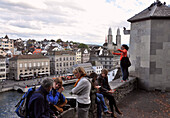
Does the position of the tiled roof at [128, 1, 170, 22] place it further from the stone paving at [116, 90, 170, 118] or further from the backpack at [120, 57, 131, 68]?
the stone paving at [116, 90, 170, 118]

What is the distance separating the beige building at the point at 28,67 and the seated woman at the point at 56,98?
46242mm

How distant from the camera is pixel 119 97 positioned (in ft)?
20.1

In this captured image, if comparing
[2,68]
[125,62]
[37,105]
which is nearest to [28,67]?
[2,68]

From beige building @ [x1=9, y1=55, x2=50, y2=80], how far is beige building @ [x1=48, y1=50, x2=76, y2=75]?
145 inches

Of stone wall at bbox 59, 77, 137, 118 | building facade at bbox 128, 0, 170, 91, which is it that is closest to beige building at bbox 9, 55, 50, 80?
stone wall at bbox 59, 77, 137, 118

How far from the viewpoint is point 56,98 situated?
328cm

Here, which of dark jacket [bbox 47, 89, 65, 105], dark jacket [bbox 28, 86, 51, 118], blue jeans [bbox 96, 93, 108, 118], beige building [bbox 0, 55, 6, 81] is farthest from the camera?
beige building [bbox 0, 55, 6, 81]

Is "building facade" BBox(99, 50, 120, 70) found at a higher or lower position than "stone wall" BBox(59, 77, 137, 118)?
lower

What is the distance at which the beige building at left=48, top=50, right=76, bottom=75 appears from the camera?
57456 mm

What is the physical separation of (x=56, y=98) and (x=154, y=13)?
17.9 ft

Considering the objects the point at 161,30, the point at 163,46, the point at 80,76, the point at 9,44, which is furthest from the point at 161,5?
the point at 9,44

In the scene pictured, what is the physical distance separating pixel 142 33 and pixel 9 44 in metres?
73.9

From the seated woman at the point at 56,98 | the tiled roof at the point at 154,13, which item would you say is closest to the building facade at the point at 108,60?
the tiled roof at the point at 154,13

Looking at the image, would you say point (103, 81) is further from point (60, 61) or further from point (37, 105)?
point (60, 61)
